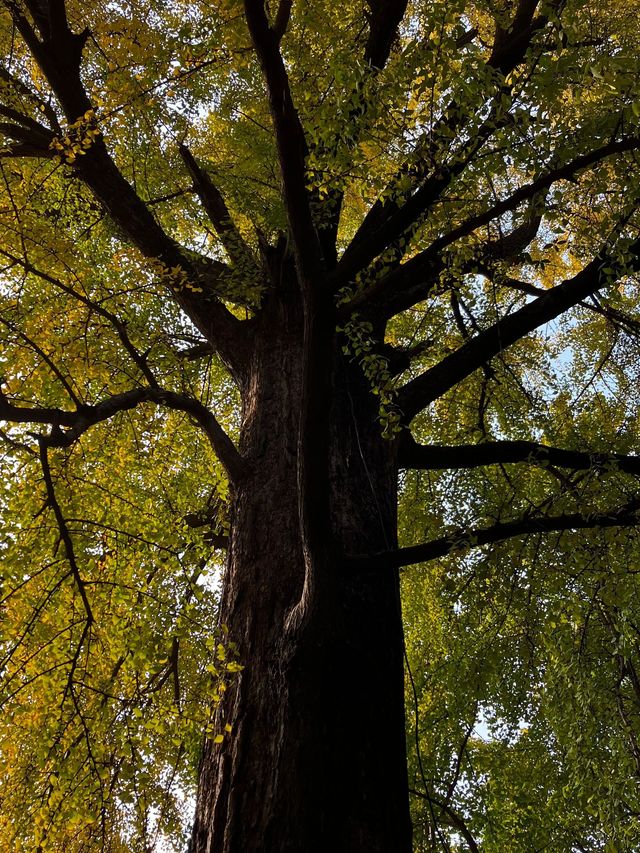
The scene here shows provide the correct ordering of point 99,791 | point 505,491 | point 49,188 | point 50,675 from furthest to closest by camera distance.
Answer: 1. point 505,491
2. point 49,188
3. point 50,675
4. point 99,791

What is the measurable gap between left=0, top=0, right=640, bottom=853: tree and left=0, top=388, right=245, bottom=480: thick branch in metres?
0.01

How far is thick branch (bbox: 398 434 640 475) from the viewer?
9.93ft

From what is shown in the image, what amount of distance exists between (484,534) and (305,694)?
3.23ft

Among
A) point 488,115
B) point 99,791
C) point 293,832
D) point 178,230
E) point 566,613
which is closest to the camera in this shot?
point 293,832

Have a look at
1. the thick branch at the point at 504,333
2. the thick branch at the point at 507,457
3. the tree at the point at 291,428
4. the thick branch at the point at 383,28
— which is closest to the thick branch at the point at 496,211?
the tree at the point at 291,428

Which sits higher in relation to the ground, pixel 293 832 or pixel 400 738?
pixel 400 738

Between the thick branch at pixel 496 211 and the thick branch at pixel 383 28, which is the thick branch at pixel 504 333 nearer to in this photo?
the thick branch at pixel 496 211

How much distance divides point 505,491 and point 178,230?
4507 millimetres

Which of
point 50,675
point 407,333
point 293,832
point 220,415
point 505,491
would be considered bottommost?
point 293,832

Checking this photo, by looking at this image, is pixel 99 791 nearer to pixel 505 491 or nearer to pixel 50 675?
pixel 50 675

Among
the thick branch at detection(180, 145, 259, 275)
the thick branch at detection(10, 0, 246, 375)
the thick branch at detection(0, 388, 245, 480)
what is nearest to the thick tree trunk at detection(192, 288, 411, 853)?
the thick branch at detection(0, 388, 245, 480)

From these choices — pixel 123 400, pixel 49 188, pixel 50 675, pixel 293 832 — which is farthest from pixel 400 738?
pixel 49 188

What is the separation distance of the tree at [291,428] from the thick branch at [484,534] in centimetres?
1

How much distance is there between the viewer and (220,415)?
755 cm
